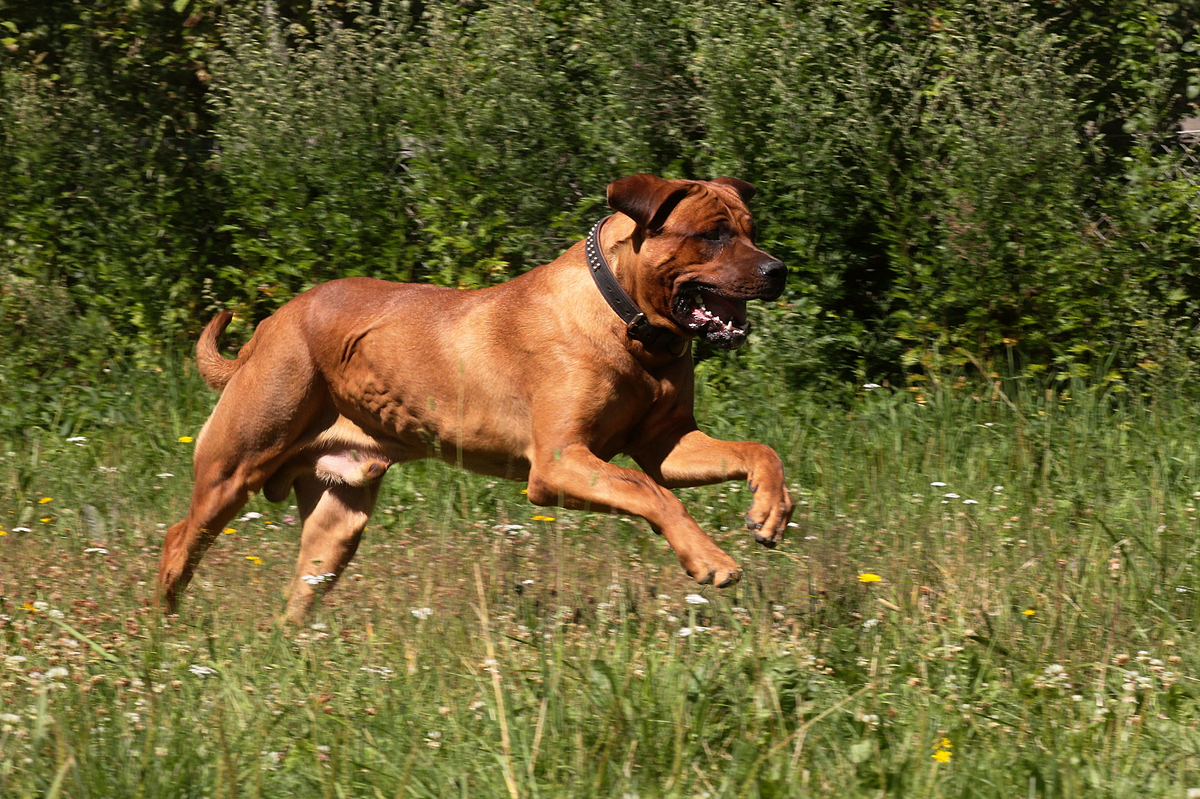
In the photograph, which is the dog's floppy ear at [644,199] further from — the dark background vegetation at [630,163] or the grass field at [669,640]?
the dark background vegetation at [630,163]

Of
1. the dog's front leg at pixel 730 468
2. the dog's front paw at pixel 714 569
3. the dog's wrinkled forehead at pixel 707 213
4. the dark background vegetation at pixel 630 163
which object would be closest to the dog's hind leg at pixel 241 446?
the dog's front leg at pixel 730 468

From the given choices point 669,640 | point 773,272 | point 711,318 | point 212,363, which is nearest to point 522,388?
point 711,318

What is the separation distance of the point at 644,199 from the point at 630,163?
313 cm

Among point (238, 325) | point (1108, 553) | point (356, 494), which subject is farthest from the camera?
point (238, 325)

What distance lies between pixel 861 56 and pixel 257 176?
384 cm

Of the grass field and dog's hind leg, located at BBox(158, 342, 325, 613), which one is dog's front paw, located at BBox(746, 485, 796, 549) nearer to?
the grass field

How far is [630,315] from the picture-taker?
4465mm

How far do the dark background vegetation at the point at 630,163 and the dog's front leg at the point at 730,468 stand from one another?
8.46 feet

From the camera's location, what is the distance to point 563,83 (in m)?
7.88

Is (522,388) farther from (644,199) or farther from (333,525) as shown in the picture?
(333,525)

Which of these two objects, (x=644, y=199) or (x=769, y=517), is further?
(x=644, y=199)

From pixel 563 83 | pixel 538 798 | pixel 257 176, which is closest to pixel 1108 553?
pixel 538 798

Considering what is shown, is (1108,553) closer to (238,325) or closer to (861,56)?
(861,56)

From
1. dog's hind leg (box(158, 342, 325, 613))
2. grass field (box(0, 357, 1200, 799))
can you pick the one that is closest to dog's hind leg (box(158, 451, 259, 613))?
dog's hind leg (box(158, 342, 325, 613))
